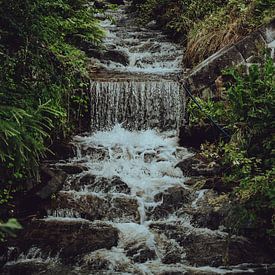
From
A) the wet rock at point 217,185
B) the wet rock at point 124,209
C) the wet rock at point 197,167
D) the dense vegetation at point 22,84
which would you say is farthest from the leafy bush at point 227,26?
the wet rock at point 124,209

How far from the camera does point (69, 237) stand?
5137mm

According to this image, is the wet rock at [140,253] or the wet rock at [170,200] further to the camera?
the wet rock at [170,200]

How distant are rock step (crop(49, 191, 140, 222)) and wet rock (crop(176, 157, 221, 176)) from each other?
1.17 m

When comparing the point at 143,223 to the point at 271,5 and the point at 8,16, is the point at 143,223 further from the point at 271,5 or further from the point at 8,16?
the point at 271,5

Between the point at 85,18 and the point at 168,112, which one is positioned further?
the point at 85,18

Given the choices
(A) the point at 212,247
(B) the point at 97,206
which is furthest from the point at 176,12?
(A) the point at 212,247

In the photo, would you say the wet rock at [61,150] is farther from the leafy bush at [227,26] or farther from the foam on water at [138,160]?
the leafy bush at [227,26]

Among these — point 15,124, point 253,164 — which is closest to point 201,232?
point 253,164

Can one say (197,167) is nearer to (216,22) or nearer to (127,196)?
(127,196)

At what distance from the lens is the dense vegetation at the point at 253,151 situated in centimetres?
491

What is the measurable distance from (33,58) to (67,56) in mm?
2734

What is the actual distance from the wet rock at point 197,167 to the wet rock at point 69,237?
189 centimetres

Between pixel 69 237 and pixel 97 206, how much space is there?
0.81 metres

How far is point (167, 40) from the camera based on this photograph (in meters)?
12.1
